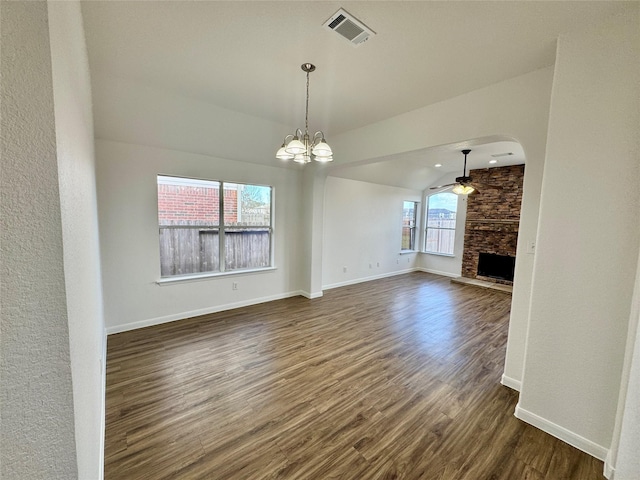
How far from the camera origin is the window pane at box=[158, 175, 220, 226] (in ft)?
12.7

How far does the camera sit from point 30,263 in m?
0.56

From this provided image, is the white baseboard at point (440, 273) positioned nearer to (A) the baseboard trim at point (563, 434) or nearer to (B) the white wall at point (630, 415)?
(A) the baseboard trim at point (563, 434)

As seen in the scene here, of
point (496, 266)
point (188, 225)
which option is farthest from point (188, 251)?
point (496, 266)

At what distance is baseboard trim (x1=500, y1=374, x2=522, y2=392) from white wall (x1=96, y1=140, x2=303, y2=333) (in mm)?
3783

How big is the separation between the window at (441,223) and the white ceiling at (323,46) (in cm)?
551

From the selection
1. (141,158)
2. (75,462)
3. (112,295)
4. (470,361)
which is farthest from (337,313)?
(75,462)

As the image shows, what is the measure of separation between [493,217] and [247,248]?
19.6 ft

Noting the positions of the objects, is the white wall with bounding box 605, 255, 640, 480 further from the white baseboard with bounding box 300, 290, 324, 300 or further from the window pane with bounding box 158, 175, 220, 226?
the window pane with bounding box 158, 175, 220, 226

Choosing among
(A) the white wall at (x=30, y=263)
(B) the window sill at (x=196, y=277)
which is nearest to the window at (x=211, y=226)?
(B) the window sill at (x=196, y=277)

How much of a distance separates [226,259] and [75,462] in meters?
4.00

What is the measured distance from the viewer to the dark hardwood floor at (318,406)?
1.74 m

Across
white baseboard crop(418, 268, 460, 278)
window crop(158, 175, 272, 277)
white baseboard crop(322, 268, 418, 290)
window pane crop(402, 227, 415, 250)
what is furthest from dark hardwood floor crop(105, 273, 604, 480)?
window pane crop(402, 227, 415, 250)

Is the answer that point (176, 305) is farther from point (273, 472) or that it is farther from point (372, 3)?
point (372, 3)

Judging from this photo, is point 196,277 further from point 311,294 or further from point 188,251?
point 311,294
